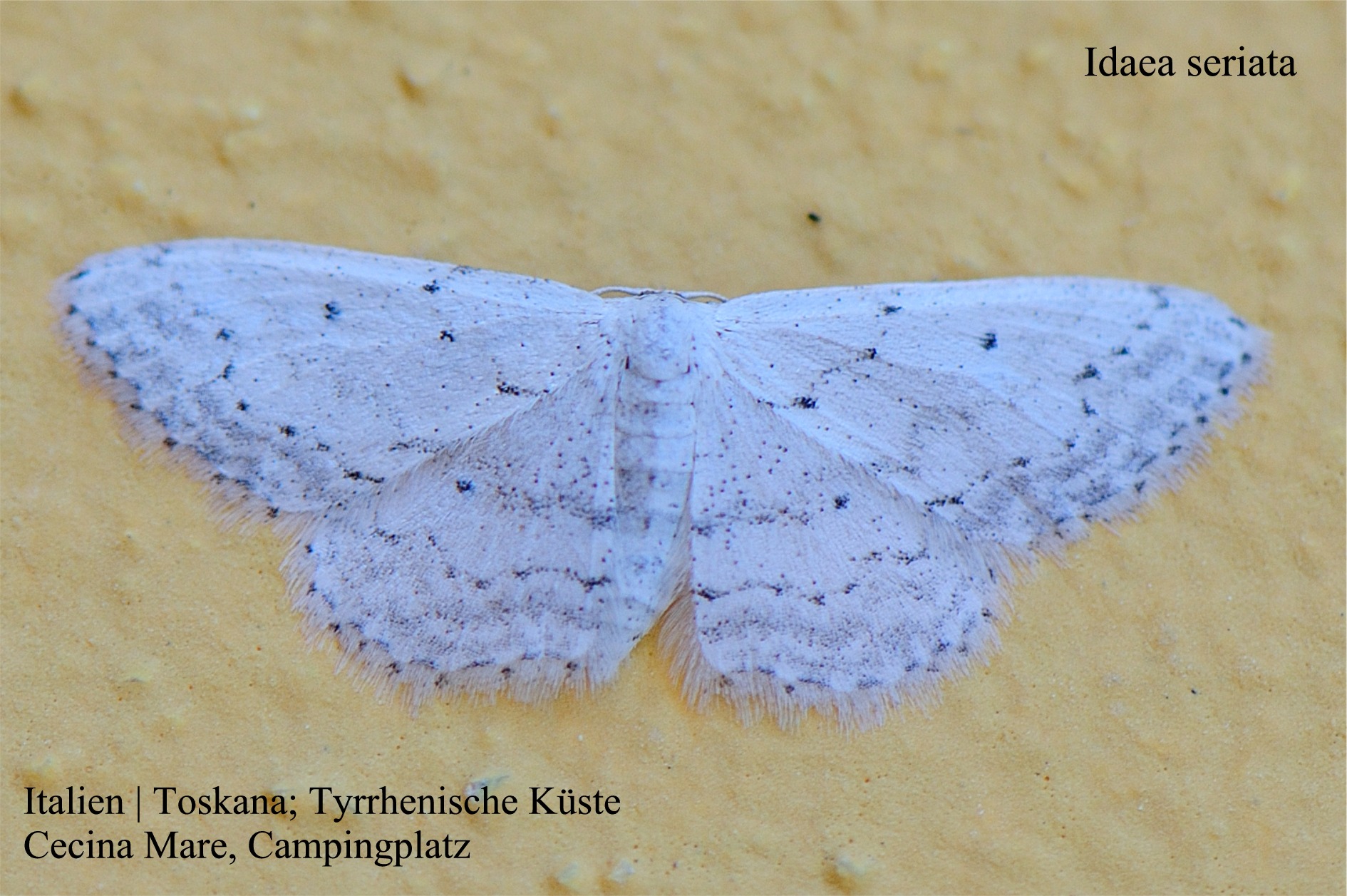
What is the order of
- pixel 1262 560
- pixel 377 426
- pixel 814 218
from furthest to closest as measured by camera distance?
1. pixel 814 218
2. pixel 1262 560
3. pixel 377 426

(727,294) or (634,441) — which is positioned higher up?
(727,294)

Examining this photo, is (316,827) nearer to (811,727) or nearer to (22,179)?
(811,727)

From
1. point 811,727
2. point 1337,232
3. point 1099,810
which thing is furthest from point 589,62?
point 1099,810

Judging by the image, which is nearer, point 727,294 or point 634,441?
point 634,441

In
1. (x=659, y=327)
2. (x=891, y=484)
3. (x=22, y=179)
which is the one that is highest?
(x=22, y=179)
